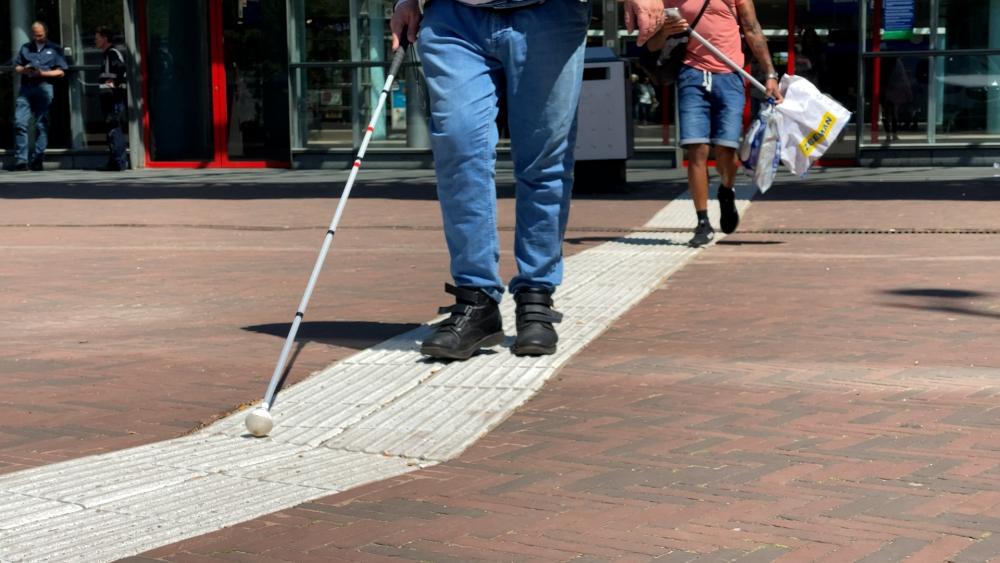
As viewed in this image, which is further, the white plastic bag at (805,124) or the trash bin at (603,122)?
the trash bin at (603,122)

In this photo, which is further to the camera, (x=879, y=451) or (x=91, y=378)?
(x=91, y=378)

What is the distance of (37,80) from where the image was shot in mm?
18672

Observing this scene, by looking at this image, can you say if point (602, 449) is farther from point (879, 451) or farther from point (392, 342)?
point (392, 342)

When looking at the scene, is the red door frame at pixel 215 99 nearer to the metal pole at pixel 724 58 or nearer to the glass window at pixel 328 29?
the glass window at pixel 328 29

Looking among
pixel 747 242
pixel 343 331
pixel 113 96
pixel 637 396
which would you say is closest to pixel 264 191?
pixel 113 96

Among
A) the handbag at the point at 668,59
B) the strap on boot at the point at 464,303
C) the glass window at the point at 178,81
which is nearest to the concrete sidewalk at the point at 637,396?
the strap on boot at the point at 464,303

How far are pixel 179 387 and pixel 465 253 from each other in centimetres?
103

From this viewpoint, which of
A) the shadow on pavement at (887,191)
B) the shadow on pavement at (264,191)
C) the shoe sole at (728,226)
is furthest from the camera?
the shadow on pavement at (264,191)

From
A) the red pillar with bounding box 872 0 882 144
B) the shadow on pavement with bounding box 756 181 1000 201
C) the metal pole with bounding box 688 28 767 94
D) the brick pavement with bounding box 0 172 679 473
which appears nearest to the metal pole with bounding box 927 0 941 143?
the red pillar with bounding box 872 0 882 144

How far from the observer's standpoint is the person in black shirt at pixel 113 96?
723 inches

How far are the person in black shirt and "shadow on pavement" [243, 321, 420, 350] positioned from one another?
1357cm

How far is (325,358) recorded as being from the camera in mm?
4844

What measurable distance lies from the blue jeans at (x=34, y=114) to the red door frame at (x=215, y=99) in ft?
4.40

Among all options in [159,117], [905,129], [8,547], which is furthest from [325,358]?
[159,117]
